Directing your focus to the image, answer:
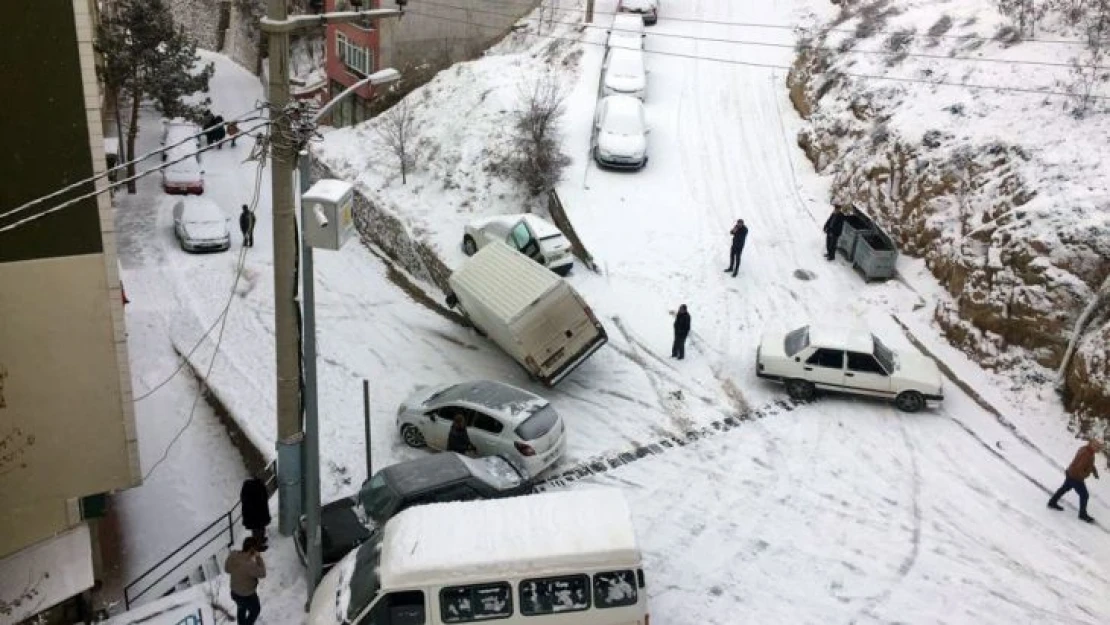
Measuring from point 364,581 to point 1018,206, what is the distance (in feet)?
56.8

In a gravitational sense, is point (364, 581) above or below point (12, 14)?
below

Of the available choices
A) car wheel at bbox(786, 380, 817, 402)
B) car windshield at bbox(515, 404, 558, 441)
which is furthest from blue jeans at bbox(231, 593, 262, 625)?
car wheel at bbox(786, 380, 817, 402)

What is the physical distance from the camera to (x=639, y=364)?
20.4 meters

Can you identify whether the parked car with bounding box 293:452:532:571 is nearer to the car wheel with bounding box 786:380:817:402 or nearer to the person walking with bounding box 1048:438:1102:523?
the car wheel with bounding box 786:380:817:402

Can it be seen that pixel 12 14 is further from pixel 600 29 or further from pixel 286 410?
pixel 600 29

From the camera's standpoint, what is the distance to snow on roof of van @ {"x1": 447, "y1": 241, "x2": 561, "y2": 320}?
18609mm

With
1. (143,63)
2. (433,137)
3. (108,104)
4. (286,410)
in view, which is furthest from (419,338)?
(108,104)

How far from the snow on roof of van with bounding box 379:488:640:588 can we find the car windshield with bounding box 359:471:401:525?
1.86 metres

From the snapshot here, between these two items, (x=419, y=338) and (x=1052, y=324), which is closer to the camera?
(x=1052, y=324)

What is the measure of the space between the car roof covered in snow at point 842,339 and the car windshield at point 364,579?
10.8m

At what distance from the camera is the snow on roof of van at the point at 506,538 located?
34.5 feet

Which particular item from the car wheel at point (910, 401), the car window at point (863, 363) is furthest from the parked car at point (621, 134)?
the car wheel at point (910, 401)

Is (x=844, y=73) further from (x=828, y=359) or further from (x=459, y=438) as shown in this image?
(x=459, y=438)

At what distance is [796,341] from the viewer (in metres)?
19.3
